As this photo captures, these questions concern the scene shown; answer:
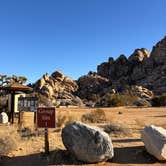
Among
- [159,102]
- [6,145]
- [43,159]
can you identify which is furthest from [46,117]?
[159,102]

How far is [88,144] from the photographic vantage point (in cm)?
935

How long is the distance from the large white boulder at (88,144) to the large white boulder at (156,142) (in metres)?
1.19

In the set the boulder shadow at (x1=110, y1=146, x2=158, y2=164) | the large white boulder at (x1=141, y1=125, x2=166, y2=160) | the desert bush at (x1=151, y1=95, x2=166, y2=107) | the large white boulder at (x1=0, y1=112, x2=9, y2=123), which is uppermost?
the desert bush at (x1=151, y1=95, x2=166, y2=107)

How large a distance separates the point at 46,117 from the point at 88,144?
5.47ft

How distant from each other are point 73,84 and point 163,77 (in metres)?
25.3

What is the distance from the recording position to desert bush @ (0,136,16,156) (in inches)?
416

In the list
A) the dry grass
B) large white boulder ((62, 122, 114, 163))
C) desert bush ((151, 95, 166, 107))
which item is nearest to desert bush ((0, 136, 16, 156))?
large white boulder ((62, 122, 114, 163))

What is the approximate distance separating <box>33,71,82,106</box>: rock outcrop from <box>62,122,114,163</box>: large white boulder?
59.6 metres

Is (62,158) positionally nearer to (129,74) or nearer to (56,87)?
(56,87)

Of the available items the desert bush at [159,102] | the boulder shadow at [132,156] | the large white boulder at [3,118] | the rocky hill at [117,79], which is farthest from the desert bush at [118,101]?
the boulder shadow at [132,156]

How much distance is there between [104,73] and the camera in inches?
4294

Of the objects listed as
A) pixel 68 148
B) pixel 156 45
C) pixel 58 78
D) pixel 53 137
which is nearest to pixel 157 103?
pixel 53 137

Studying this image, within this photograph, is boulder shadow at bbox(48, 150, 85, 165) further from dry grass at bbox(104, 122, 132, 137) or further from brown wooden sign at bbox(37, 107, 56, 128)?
dry grass at bbox(104, 122, 132, 137)

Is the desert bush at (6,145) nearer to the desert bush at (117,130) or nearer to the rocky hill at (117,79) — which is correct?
the desert bush at (117,130)
